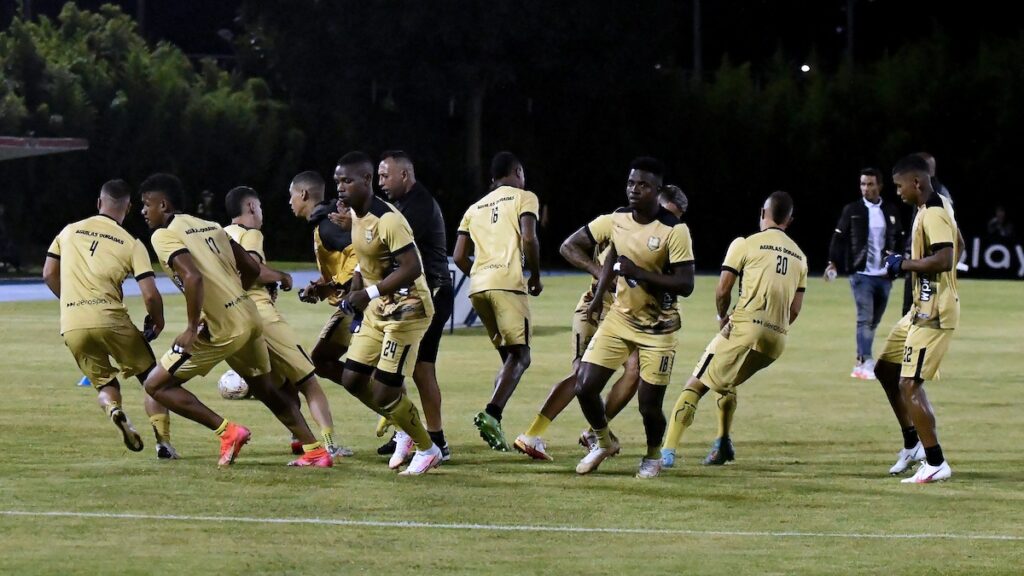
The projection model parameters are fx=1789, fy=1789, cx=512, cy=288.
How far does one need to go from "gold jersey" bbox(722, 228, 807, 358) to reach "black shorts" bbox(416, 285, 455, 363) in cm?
183

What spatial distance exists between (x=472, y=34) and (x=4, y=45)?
1225 centimetres

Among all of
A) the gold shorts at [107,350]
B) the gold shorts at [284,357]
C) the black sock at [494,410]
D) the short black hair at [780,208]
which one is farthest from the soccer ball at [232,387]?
the short black hair at [780,208]

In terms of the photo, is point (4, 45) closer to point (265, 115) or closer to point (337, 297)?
point (265, 115)

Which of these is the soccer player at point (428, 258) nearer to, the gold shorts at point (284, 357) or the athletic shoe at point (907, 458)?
the gold shorts at point (284, 357)

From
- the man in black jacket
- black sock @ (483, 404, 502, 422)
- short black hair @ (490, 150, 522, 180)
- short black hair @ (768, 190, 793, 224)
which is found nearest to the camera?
short black hair @ (768, 190, 793, 224)

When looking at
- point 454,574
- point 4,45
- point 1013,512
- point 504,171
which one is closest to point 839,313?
point 504,171

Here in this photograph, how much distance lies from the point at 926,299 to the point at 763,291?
1.09m

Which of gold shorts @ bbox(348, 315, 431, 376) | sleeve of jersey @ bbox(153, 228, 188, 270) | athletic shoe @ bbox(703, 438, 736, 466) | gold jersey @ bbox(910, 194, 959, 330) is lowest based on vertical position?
athletic shoe @ bbox(703, 438, 736, 466)

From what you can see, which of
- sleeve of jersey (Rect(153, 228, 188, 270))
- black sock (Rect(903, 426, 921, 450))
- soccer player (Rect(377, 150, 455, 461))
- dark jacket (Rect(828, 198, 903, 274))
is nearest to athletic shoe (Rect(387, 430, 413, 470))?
soccer player (Rect(377, 150, 455, 461))

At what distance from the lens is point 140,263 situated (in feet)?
36.2

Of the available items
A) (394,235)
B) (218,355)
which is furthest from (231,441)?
(394,235)

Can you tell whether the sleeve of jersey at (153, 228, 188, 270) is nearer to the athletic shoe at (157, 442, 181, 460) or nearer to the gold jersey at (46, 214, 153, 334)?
the gold jersey at (46, 214, 153, 334)

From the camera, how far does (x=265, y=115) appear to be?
165 ft

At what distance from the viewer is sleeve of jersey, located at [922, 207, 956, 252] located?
10.6 meters
